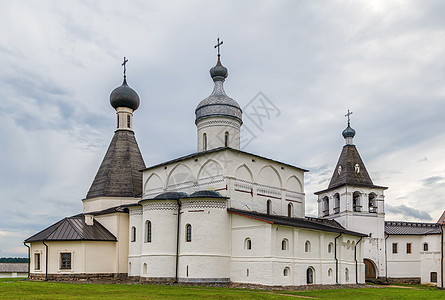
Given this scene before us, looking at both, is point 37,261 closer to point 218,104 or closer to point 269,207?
point 269,207

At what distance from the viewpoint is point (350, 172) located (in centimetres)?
3284

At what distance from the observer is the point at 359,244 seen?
27.2 m

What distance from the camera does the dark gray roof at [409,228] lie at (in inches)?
1321

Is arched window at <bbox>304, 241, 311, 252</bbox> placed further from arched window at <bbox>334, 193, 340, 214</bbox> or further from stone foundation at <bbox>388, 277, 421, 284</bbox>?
stone foundation at <bbox>388, 277, 421, 284</bbox>

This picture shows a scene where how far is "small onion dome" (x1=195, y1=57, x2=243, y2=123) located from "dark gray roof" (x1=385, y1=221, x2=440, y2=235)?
15231 millimetres

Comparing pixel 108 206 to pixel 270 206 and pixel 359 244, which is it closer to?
pixel 270 206

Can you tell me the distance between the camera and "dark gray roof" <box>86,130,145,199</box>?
27875 millimetres

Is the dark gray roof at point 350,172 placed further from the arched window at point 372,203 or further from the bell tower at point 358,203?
the arched window at point 372,203

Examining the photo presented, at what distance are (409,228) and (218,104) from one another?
61.2 feet

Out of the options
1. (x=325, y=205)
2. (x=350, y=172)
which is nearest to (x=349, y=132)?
(x=350, y=172)

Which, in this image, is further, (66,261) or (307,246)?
(66,261)

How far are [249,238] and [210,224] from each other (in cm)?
195

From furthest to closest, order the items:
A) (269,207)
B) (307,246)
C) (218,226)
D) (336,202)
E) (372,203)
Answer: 1. (336,202)
2. (372,203)
3. (269,207)
4. (307,246)
5. (218,226)

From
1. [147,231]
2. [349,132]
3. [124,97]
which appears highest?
[124,97]
